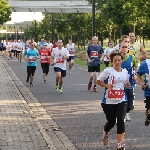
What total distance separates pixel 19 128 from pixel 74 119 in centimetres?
207

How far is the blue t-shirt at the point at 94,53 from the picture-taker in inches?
736

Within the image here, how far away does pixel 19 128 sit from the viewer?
10.3 meters

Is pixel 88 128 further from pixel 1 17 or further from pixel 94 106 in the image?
pixel 1 17

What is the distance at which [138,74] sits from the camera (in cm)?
971

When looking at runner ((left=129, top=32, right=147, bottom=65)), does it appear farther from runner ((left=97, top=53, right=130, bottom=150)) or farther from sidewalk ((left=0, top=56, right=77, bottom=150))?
runner ((left=97, top=53, right=130, bottom=150))

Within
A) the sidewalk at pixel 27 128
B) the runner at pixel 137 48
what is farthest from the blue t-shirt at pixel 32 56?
the runner at pixel 137 48

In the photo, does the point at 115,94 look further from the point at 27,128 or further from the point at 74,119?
the point at 74,119

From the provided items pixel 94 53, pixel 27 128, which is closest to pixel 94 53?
pixel 94 53

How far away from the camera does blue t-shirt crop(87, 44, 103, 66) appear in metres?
18.7

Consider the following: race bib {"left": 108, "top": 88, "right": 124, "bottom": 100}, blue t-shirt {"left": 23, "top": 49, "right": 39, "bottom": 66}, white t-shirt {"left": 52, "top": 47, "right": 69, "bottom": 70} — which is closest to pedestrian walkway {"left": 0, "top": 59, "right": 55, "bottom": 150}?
race bib {"left": 108, "top": 88, "right": 124, "bottom": 100}

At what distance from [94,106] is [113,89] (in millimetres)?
5725

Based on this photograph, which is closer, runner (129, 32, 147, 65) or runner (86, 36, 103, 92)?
runner (129, 32, 147, 65)

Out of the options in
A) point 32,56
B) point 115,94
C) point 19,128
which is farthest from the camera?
point 32,56

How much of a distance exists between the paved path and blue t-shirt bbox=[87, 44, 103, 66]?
98 cm
